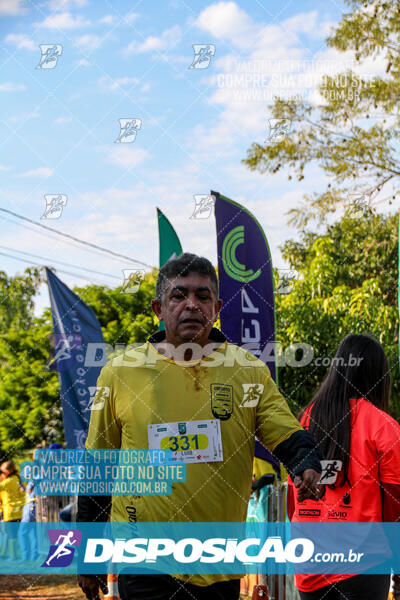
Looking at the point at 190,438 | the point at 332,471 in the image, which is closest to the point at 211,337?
the point at 190,438

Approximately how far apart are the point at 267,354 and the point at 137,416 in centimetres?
406

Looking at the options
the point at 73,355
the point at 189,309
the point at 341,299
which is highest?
the point at 341,299

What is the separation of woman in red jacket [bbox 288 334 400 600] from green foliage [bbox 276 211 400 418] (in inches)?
258

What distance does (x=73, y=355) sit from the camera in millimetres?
9156

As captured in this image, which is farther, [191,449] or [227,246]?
[227,246]

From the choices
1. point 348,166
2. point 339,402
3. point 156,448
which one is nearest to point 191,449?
point 156,448

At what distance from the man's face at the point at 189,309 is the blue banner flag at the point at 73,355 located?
6.31 metres

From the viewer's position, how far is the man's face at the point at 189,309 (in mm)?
2541

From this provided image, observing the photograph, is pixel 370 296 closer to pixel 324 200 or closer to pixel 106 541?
pixel 324 200

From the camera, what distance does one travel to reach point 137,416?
2.47 metres

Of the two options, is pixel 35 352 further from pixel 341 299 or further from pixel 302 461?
pixel 302 461

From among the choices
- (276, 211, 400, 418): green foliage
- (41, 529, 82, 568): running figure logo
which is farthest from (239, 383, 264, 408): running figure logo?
(276, 211, 400, 418): green foliage

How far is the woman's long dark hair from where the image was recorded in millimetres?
2781

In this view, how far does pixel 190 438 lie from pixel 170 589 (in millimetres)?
564
